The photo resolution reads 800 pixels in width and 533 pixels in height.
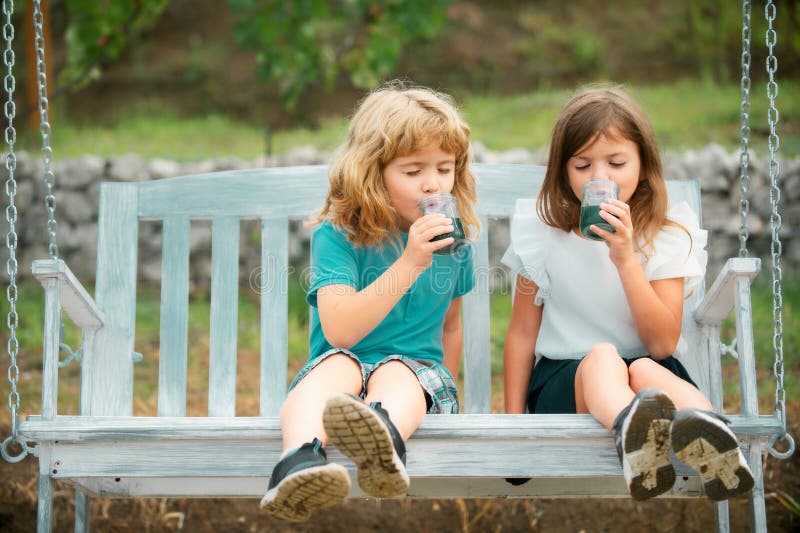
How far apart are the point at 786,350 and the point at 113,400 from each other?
3140 mm

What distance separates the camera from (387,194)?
8.30 feet

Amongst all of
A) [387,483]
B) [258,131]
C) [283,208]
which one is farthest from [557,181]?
[258,131]

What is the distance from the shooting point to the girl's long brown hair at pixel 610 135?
253 cm

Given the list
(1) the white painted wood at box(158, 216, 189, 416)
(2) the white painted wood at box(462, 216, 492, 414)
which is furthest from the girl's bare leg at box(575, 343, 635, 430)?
(1) the white painted wood at box(158, 216, 189, 416)

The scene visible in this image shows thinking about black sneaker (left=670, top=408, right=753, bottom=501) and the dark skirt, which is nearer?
black sneaker (left=670, top=408, right=753, bottom=501)

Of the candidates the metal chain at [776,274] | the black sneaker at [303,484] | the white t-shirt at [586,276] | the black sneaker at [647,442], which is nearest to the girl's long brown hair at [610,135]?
the white t-shirt at [586,276]

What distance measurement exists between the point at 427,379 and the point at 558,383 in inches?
14.4

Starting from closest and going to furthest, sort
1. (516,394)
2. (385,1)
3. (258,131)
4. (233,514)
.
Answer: (516,394) → (233,514) → (385,1) → (258,131)

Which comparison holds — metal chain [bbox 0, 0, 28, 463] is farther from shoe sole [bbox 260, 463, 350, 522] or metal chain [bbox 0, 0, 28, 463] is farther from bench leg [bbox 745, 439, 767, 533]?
bench leg [bbox 745, 439, 767, 533]

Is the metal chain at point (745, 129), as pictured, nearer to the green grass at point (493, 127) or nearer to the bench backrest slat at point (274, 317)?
the bench backrest slat at point (274, 317)

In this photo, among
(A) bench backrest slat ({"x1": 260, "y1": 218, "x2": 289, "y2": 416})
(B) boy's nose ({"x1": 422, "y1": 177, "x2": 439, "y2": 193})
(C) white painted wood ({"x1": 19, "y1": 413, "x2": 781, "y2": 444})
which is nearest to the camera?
(C) white painted wood ({"x1": 19, "y1": 413, "x2": 781, "y2": 444})

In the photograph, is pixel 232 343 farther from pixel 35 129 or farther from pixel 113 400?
pixel 35 129

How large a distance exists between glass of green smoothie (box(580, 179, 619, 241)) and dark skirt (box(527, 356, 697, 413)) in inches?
15.8

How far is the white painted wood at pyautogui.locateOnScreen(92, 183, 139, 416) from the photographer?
9.16 ft
